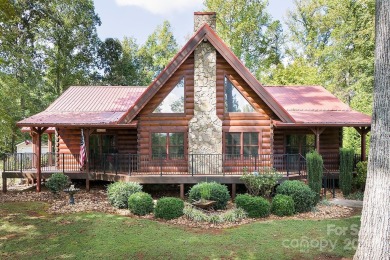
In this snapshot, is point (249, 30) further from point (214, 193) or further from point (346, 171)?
point (214, 193)

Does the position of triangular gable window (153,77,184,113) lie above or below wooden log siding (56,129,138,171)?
above

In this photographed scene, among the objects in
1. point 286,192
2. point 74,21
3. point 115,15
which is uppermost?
point 115,15

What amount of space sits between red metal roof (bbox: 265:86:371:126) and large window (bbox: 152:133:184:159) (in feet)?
17.0

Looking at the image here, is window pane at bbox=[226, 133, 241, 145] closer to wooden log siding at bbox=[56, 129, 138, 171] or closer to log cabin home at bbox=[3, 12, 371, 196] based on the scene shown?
log cabin home at bbox=[3, 12, 371, 196]

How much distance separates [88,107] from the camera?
61.7 feet

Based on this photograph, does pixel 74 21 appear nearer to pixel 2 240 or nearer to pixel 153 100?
pixel 153 100

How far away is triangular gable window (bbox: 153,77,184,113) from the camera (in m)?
15.6

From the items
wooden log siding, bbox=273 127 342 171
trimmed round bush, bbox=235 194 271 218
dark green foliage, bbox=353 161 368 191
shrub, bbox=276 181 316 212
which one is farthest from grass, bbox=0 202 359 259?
wooden log siding, bbox=273 127 342 171

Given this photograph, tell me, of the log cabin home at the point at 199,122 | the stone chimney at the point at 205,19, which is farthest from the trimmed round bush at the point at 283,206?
the stone chimney at the point at 205,19

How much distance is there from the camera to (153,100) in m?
15.6

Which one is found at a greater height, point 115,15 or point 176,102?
point 115,15

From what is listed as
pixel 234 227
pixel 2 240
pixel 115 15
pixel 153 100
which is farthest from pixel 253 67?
pixel 2 240

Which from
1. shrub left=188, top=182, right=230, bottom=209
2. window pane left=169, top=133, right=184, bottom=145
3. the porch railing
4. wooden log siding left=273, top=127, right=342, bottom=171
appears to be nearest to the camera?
shrub left=188, top=182, right=230, bottom=209

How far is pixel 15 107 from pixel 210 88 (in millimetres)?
15192
